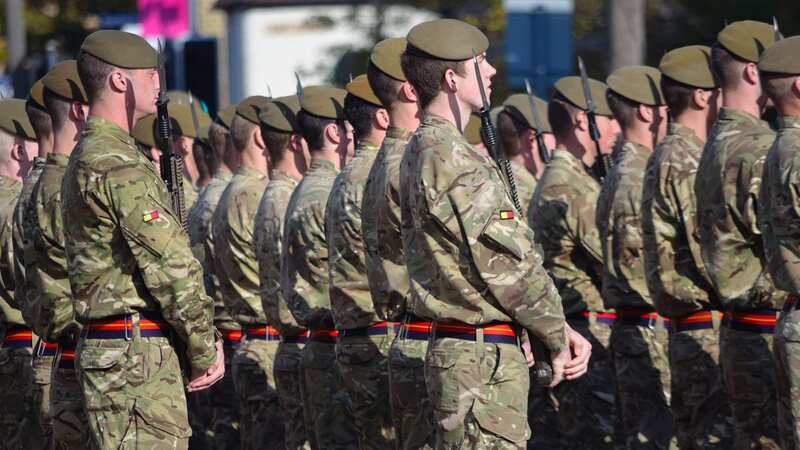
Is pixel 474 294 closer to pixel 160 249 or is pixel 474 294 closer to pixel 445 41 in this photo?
pixel 445 41

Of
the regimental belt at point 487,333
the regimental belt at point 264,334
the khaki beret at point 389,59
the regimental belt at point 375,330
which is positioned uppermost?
the khaki beret at point 389,59

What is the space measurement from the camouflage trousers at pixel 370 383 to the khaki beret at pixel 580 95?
10.5 feet

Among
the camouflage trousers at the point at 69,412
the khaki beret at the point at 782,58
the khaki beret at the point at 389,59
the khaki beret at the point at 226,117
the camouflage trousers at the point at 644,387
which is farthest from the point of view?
the khaki beret at the point at 226,117

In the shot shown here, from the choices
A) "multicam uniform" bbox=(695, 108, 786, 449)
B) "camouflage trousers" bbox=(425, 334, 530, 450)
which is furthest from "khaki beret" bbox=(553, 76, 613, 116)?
"camouflage trousers" bbox=(425, 334, 530, 450)

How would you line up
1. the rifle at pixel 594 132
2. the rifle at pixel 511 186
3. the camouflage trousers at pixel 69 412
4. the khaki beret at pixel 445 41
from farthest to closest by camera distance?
the rifle at pixel 594 132, the camouflage trousers at pixel 69 412, the khaki beret at pixel 445 41, the rifle at pixel 511 186

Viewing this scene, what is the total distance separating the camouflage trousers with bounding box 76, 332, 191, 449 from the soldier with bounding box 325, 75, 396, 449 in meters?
1.49

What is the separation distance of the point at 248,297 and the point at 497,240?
170 inches

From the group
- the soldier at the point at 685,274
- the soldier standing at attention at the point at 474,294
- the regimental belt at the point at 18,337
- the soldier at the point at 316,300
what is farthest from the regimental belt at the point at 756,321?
the regimental belt at the point at 18,337

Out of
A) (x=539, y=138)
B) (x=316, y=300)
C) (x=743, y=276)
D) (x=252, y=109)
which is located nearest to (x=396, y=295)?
(x=316, y=300)

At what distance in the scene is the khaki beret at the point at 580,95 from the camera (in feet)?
35.3

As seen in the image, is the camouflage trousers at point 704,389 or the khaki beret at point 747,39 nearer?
the khaki beret at point 747,39

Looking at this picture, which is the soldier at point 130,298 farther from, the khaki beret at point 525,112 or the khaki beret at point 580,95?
the khaki beret at point 525,112

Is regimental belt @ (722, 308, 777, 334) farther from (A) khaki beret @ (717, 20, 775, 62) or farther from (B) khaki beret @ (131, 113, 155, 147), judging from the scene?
(B) khaki beret @ (131, 113, 155, 147)

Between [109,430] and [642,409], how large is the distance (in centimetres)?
367
